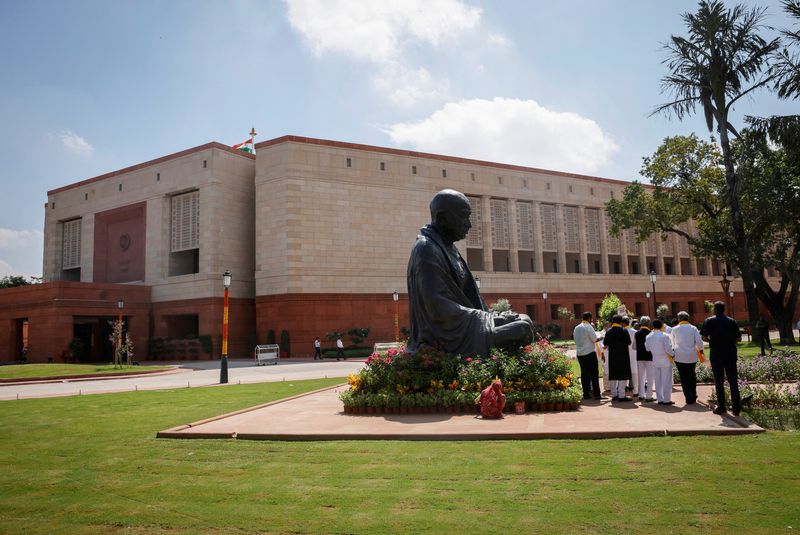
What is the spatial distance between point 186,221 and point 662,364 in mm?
36101

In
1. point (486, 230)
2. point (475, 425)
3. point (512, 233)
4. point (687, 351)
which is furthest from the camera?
point (512, 233)

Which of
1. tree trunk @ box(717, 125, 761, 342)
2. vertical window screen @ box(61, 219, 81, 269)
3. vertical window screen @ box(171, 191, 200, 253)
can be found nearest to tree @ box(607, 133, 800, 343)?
tree trunk @ box(717, 125, 761, 342)

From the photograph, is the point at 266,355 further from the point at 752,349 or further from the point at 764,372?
the point at 764,372

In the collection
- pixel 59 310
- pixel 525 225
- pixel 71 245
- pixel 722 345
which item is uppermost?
pixel 525 225

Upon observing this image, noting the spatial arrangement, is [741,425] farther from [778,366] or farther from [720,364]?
[778,366]

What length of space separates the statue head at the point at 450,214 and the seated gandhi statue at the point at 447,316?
40cm

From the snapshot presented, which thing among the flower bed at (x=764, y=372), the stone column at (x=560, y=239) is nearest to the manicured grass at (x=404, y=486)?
the flower bed at (x=764, y=372)

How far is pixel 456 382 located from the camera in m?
9.71

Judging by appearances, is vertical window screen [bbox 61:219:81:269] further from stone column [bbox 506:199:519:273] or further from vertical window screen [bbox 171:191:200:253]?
stone column [bbox 506:199:519:273]

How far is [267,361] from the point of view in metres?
31.5

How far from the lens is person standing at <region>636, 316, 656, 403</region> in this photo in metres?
10.3

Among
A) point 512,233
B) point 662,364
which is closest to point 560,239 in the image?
point 512,233

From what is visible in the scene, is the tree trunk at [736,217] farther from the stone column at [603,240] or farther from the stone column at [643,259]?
the stone column at [643,259]

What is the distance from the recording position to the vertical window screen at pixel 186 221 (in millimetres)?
39000
